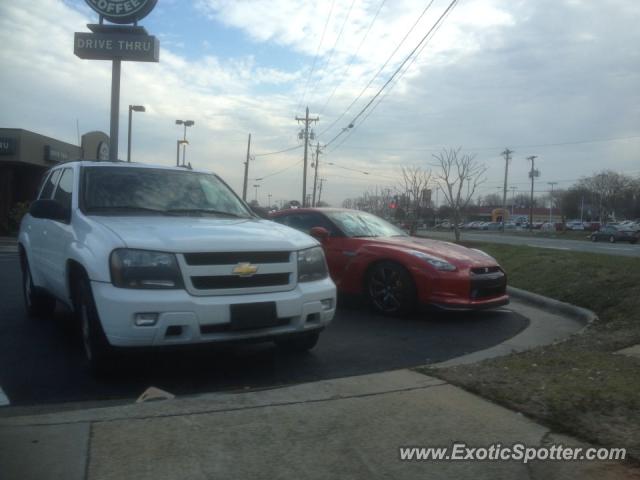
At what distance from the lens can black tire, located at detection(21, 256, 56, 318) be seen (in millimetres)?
6625

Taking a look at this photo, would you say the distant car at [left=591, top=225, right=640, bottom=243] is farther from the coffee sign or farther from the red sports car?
the red sports car

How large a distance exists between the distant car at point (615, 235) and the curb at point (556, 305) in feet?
115

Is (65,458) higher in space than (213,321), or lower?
lower

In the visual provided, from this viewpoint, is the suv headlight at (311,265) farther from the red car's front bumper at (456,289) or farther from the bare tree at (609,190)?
the bare tree at (609,190)

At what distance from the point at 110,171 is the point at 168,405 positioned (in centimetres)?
266

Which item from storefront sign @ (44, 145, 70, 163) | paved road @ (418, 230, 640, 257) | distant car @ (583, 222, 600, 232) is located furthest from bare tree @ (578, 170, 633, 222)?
storefront sign @ (44, 145, 70, 163)

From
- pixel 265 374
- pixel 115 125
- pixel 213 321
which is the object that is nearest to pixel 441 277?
pixel 265 374

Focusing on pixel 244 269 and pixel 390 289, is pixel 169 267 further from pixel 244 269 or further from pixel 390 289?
pixel 390 289

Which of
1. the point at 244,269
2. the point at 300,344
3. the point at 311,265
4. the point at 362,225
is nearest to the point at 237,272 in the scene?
the point at 244,269

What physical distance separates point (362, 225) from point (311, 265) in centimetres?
355

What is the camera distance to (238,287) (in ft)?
14.2

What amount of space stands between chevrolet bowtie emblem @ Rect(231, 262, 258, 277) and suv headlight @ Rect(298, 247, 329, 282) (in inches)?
18.2

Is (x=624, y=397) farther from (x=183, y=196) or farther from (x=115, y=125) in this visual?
(x=115, y=125)

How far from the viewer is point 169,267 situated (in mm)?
4105
